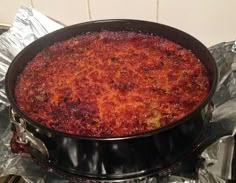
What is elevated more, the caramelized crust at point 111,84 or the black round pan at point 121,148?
the caramelized crust at point 111,84

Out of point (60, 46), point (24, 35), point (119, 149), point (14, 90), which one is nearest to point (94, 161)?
point (119, 149)

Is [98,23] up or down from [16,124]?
up

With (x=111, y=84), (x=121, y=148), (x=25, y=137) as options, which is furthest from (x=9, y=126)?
(x=121, y=148)

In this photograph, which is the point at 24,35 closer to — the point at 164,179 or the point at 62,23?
the point at 62,23

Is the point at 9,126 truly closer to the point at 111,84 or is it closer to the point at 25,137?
the point at 25,137

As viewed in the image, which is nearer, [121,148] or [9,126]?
[121,148]
